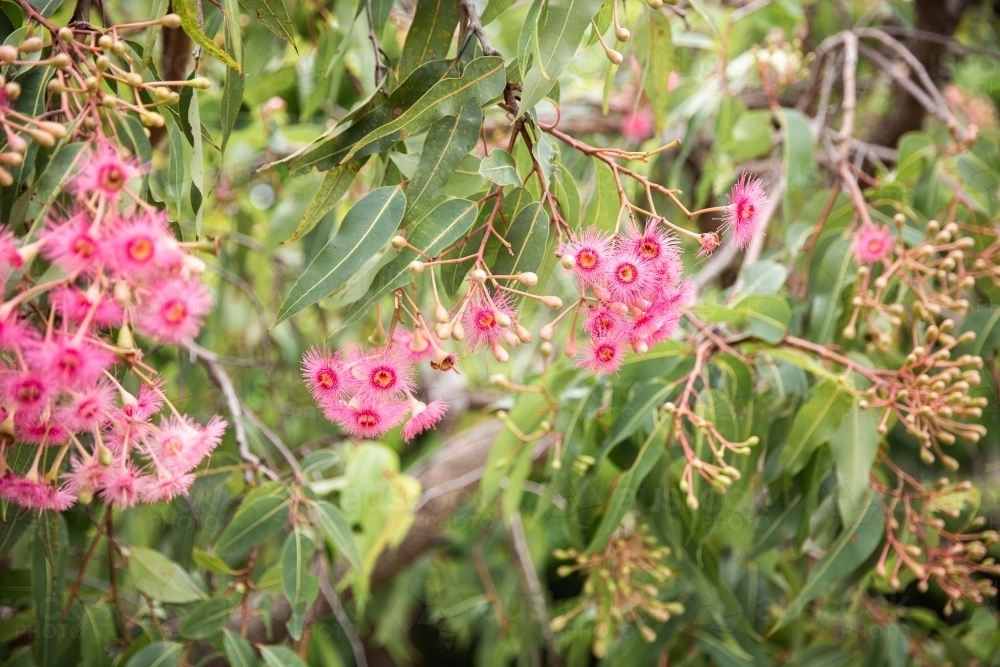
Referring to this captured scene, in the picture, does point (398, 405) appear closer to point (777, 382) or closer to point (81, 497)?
point (81, 497)

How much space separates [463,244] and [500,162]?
0.11 m

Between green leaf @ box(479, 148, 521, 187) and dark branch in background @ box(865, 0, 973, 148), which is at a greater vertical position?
green leaf @ box(479, 148, 521, 187)

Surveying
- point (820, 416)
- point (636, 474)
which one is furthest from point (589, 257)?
point (820, 416)

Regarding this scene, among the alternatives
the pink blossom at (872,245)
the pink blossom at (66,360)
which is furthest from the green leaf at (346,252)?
the pink blossom at (872,245)

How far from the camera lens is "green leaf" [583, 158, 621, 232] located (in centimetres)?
116

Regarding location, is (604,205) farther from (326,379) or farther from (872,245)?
(872,245)

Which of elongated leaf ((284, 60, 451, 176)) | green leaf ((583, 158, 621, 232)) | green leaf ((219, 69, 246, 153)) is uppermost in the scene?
green leaf ((219, 69, 246, 153))

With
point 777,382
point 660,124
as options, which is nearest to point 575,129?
point 660,124

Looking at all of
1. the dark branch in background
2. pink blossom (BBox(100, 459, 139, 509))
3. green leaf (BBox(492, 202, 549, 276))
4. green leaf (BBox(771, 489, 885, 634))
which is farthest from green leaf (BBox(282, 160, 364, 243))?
the dark branch in background

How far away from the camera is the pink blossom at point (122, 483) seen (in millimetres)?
858

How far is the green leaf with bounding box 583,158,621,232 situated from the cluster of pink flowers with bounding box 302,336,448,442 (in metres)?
0.39

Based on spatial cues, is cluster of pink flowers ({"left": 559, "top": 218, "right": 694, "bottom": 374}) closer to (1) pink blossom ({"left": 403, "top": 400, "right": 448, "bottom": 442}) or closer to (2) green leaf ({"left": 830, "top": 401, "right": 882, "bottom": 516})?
(1) pink blossom ({"left": 403, "top": 400, "right": 448, "bottom": 442})

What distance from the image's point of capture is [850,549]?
1474 millimetres

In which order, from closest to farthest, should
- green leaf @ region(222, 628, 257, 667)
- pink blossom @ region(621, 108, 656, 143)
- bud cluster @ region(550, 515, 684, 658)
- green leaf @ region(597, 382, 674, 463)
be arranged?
1. green leaf @ region(222, 628, 257, 667)
2. green leaf @ region(597, 382, 674, 463)
3. bud cluster @ region(550, 515, 684, 658)
4. pink blossom @ region(621, 108, 656, 143)
